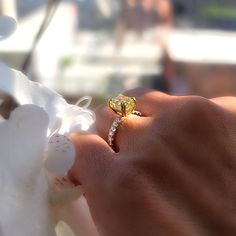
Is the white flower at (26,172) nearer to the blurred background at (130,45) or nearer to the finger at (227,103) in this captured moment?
the finger at (227,103)

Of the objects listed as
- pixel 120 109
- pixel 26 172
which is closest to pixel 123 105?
pixel 120 109

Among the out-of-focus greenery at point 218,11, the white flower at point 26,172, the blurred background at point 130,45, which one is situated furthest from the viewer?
the out-of-focus greenery at point 218,11

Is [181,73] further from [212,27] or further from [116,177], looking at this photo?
[116,177]

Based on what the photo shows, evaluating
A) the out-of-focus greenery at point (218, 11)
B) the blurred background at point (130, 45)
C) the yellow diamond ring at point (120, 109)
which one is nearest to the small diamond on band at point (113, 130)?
the yellow diamond ring at point (120, 109)

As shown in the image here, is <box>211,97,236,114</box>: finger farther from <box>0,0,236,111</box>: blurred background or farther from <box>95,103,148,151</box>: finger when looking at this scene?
<box>0,0,236,111</box>: blurred background

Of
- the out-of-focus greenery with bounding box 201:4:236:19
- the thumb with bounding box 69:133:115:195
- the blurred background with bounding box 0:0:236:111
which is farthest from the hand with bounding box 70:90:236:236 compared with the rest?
the out-of-focus greenery with bounding box 201:4:236:19

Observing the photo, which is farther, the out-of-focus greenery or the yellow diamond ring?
the out-of-focus greenery
